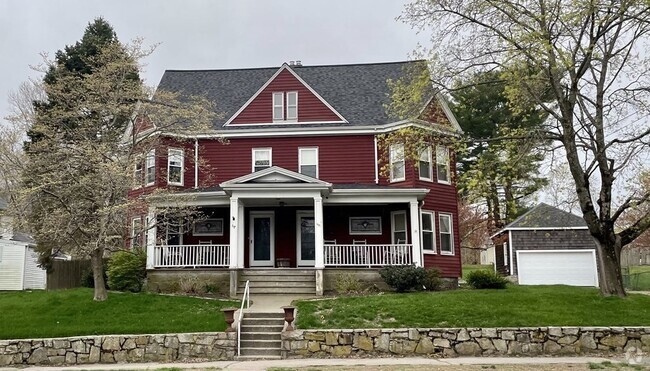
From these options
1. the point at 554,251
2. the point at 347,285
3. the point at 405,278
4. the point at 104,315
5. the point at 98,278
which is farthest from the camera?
the point at 554,251

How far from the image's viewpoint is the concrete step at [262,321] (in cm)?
1372

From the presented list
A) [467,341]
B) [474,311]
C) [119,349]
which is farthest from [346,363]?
[119,349]

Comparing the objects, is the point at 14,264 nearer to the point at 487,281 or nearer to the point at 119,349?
the point at 119,349

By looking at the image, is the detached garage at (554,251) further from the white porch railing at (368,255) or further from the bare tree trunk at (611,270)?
the bare tree trunk at (611,270)

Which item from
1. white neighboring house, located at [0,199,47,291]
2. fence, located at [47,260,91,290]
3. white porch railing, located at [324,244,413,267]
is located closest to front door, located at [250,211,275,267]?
white porch railing, located at [324,244,413,267]

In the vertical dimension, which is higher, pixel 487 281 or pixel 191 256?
pixel 191 256

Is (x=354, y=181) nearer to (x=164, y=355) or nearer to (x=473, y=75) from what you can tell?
(x=473, y=75)

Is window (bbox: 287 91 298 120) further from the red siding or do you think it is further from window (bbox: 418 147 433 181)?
window (bbox: 418 147 433 181)

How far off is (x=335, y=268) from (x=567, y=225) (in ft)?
39.5

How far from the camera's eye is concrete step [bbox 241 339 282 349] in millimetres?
12850

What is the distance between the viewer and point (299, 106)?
22.0 metres

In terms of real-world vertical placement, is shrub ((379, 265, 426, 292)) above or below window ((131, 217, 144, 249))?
below

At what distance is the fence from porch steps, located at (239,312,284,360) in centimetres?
1136

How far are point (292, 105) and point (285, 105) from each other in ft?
0.91
